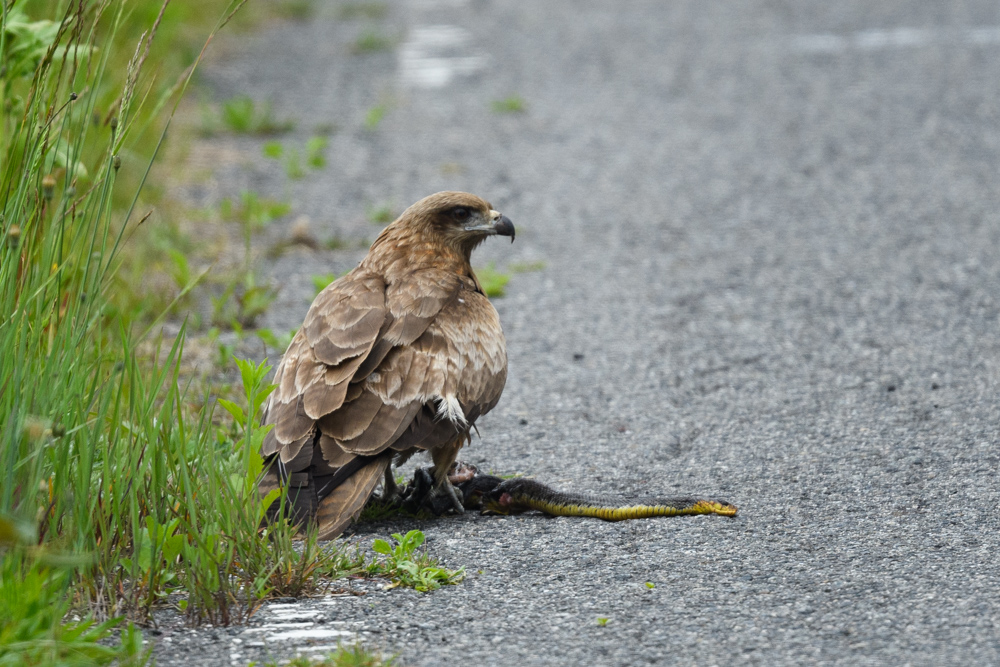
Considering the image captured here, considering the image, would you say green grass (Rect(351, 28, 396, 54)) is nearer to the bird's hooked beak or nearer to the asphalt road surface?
the asphalt road surface

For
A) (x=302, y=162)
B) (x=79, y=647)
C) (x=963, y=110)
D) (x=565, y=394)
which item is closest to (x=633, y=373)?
(x=565, y=394)

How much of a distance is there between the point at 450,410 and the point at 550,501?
1.50ft

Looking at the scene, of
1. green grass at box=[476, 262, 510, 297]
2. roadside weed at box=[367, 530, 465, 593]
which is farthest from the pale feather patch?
green grass at box=[476, 262, 510, 297]

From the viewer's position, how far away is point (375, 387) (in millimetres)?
3955

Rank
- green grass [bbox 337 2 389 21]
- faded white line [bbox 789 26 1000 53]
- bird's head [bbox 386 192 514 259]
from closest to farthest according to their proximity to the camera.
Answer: bird's head [bbox 386 192 514 259] → faded white line [bbox 789 26 1000 53] → green grass [bbox 337 2 389 21]

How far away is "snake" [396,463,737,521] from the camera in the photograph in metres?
3.91

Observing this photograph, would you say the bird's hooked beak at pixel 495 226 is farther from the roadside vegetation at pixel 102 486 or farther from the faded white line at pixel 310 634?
the faded white line at pixel 310 634

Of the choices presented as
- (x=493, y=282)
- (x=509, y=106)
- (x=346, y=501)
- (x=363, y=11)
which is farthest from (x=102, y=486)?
(x=363, y=11)

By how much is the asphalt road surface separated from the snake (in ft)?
0.21

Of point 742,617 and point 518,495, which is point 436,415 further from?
point 742,617

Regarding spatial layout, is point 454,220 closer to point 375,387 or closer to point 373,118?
point 375,387

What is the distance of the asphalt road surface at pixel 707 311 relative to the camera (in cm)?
324

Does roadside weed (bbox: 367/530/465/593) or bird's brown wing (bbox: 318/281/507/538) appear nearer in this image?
roadside weed (bbox: 367/530/465/593)

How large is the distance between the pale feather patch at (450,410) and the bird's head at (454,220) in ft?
3.37
